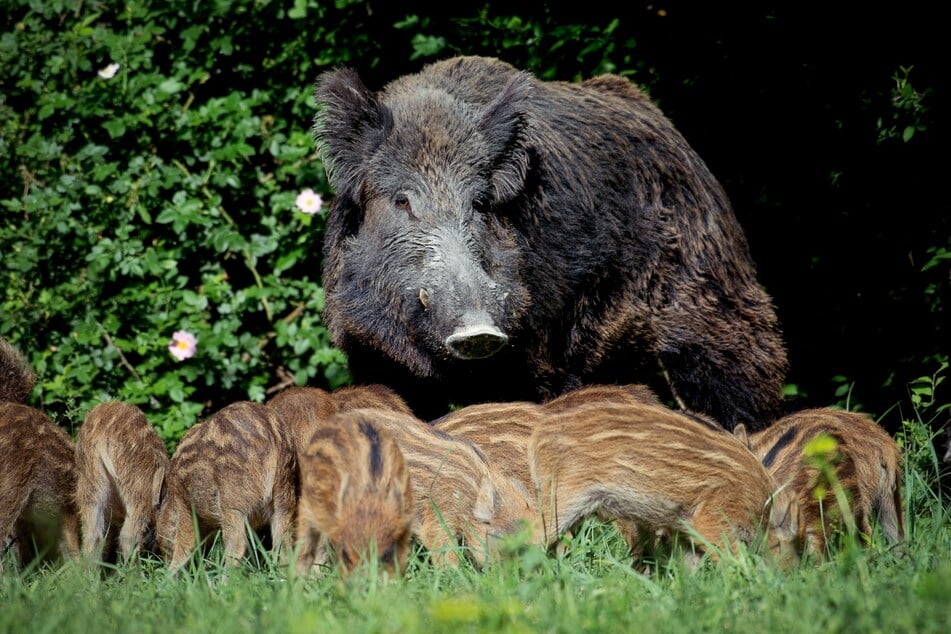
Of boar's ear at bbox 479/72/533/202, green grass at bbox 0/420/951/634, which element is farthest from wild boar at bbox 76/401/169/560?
boar's ear at bbox 479/72/533/202

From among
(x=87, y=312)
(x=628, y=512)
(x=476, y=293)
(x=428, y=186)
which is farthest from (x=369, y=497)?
(x=87, y=312)

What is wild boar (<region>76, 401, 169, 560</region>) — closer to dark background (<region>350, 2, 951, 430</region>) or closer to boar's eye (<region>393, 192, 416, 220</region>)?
boar's eye (<region>393, 192, 416, 220</region>)

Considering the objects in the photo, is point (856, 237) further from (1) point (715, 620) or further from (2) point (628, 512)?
(1) point (715, 620)

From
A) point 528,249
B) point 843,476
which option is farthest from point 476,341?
point 843,476

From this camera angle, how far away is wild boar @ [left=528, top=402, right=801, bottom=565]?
142 inches

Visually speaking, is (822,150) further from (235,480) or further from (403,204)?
(235,480)

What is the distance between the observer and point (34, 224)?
6078mm

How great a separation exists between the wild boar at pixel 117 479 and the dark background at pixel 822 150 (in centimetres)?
311

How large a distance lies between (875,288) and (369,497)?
3.75 metres

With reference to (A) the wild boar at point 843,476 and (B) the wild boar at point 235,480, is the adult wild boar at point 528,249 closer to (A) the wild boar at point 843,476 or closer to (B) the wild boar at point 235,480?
(B) the wild boar at point 235,480

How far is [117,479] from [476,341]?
147 centimetres

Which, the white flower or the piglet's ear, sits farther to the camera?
the white flower

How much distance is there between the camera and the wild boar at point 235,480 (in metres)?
3.86

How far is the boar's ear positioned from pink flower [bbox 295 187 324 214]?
1.56m
